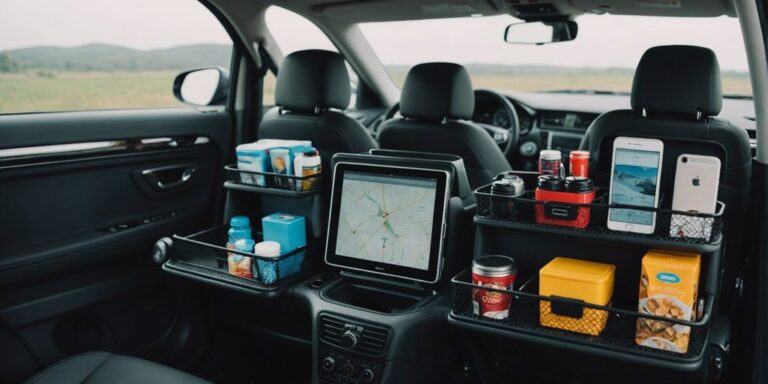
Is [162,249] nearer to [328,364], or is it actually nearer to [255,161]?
[255,161]

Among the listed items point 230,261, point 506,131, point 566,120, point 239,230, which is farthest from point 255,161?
point 566,120

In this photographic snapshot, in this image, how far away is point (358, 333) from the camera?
200cm

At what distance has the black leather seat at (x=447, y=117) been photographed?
9.32ft

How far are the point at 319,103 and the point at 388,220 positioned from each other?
36.8 inches

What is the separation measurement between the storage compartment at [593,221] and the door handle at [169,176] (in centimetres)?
161

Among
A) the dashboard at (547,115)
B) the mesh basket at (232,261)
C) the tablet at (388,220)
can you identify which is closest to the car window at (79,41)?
the mesh basket at (232,261)

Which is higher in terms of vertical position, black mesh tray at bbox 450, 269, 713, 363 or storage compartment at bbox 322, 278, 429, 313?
black mesh tray at bbox 450, 269, 713, 363

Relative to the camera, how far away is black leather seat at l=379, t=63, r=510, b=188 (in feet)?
9.32

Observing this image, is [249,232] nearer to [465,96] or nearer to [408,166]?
[408,166]

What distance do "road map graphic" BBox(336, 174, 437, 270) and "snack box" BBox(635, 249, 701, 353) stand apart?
69 centimetres

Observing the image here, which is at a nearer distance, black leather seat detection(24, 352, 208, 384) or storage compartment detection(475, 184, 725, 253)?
storage compartment detection(475, 184, 725, 253)

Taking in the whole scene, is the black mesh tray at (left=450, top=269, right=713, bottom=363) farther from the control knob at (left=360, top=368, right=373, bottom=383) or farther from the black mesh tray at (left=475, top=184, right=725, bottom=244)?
the control knob at (left=360, top=368, right=373, bottom=383)

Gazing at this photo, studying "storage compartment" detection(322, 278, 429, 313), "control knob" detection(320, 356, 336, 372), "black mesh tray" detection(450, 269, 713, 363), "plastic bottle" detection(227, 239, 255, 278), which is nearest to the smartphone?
"black mesh tray" detection(450, 269, 713, 363)

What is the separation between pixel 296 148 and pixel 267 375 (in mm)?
1120
